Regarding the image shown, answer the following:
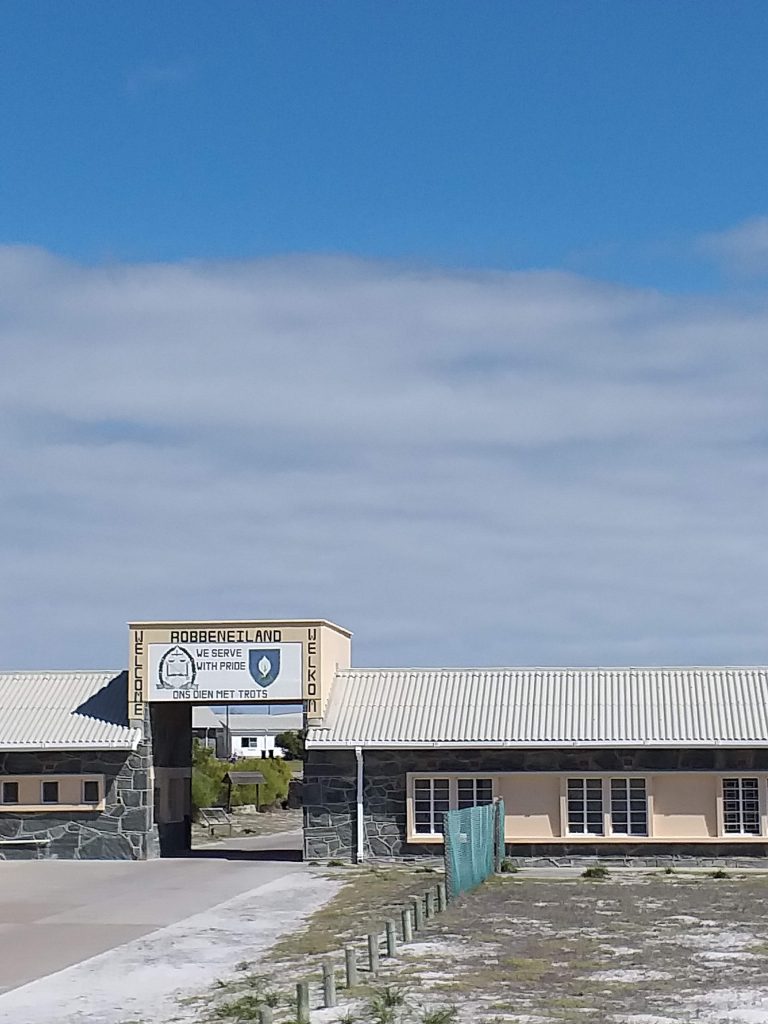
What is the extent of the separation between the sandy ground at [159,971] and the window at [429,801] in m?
8.25

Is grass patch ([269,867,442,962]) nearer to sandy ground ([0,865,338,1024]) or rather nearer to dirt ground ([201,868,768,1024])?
dirt ground ([201,868,768,1024])

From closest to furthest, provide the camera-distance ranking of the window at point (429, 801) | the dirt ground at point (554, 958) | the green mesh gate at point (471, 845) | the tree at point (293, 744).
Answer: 1. the dirt ground at point (554, 958)
2. the green mesh gate at point (471, 845)
3. the window at point (429, 801)
4. the tree at point (293, 744)

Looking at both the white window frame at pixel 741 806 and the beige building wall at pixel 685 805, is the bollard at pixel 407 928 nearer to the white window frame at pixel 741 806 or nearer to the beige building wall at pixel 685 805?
the beige building wall at pixel 685 805

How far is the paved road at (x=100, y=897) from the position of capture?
20000 millimetres

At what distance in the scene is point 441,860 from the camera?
110 feet

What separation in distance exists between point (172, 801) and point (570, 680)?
10.0 metres

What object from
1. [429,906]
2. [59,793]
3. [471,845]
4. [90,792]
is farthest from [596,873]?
[59,793]

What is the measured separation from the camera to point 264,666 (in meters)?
35.2

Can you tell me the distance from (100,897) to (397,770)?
8.78 meters

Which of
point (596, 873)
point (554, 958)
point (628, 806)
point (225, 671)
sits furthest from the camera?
point (225, 671)

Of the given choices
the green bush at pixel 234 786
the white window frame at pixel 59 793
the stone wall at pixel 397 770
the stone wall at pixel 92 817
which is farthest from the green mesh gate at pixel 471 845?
the green bush at pixel 234 786

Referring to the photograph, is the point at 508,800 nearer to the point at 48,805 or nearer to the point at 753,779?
the point at 753,779

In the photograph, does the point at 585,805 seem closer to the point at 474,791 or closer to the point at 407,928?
the point at 474,791

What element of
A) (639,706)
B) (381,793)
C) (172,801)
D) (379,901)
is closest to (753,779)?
(639,706)
